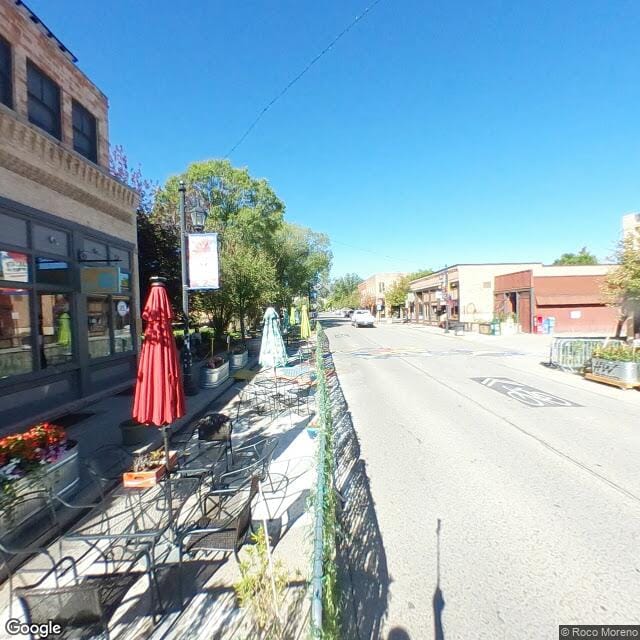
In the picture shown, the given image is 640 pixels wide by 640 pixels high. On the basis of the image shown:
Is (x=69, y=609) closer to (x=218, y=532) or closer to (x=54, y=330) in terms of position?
(x=218, y=532)

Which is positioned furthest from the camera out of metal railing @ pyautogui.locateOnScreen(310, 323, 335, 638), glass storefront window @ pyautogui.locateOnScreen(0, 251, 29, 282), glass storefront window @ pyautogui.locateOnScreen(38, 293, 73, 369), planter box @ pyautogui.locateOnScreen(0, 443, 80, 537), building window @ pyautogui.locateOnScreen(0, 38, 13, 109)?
glass storefront window @ pyautogui.locateOnScreen(38, 293, 73, 369)

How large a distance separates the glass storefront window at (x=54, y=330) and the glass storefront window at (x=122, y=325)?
1.86m

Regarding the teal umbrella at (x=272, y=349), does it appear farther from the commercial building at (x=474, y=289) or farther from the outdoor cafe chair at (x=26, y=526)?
the commercial building at (x=474, y=289)

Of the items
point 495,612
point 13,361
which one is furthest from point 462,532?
point 13,361

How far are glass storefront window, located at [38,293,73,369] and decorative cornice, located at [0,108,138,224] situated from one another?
2.59 metres

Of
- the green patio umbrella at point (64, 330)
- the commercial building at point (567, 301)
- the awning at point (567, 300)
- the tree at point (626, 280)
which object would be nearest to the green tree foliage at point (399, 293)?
the commercial building at point (567, 301)

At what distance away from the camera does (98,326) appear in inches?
404

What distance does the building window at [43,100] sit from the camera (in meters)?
8.39

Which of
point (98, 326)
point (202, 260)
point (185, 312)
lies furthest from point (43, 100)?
point (185, 312)

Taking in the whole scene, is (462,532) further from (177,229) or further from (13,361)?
(177,229)

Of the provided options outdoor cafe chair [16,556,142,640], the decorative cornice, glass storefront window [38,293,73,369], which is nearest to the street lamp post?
the decorative cornice

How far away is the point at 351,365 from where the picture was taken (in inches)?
623

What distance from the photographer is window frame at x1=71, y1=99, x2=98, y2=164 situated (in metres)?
9.94

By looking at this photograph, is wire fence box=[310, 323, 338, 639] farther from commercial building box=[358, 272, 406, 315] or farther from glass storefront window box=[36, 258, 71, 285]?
commercial building box=[358, 272, 406, 315]
